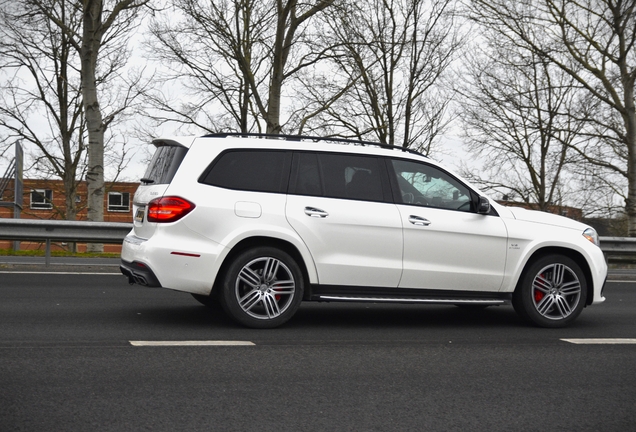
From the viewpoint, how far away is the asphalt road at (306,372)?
454 centimetres

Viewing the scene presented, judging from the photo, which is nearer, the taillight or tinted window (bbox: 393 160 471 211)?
the taillight

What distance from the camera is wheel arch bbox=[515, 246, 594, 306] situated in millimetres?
8383

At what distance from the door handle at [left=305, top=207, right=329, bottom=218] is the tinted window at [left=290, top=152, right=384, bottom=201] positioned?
0.61 ft

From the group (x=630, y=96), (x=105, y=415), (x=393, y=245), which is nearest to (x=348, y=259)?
(x=393, y=245)

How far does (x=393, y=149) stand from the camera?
8.28 meters

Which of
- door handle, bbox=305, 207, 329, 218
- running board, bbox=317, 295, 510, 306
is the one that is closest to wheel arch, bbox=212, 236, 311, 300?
running board, bbox=317, 295, 510, 306

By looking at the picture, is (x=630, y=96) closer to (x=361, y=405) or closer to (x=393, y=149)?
(x=393, y=149)

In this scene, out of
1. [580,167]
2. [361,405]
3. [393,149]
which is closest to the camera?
[361,405]

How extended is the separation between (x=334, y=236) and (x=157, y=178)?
174 centimetres

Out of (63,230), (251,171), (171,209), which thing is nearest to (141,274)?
(171,209)

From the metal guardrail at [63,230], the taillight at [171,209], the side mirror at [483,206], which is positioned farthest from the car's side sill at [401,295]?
the metal guardrail at [63,230]

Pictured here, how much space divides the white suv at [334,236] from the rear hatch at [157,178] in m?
0.02

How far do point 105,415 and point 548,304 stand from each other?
5243mm

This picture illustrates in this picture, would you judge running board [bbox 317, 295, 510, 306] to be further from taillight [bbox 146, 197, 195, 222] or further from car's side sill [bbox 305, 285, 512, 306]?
taillight [bbox 146, 197, 195, 222]
